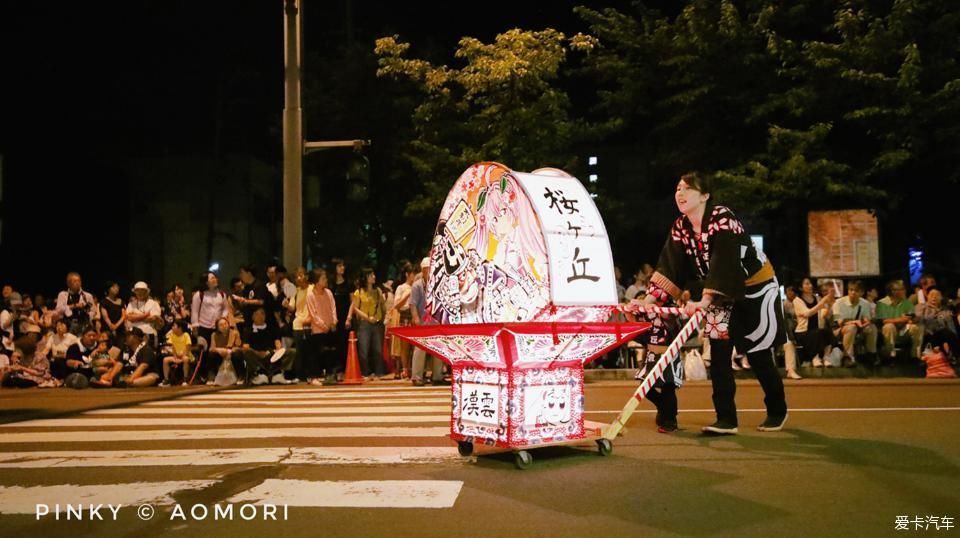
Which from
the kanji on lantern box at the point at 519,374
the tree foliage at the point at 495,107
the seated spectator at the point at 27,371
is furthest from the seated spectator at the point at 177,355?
the kanji on lantern box at the point at 519,374

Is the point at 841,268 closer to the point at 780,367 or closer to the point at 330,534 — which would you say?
the point at 780,367

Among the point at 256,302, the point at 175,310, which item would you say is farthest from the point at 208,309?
the point at 175,310

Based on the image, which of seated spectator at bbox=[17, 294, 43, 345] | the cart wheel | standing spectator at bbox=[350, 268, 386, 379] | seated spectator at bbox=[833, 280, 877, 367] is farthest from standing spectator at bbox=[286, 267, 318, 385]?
seated spectator at bbox=[833, 280, 877, 367]

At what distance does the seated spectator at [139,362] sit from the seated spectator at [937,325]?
1319cm

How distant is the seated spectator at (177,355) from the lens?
49.2 feet

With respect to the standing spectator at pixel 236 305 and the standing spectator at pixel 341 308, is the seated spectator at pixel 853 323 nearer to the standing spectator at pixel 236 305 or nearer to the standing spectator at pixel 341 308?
the standing spectator at pixel 341 308

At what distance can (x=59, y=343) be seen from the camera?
15367 mm

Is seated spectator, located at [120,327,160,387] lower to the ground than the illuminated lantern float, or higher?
lower

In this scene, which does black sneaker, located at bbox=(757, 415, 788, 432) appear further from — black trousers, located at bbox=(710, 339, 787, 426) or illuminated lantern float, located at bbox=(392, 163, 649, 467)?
illuminated lantern float, located at bbox=(392, 163, 649, 467)

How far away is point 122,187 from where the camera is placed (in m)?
31.4

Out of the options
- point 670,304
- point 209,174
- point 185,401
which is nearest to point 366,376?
point 185,401

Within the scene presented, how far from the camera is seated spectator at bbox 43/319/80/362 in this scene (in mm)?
15266

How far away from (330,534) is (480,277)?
2457mm

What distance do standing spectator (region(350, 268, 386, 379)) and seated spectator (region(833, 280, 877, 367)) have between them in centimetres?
808
